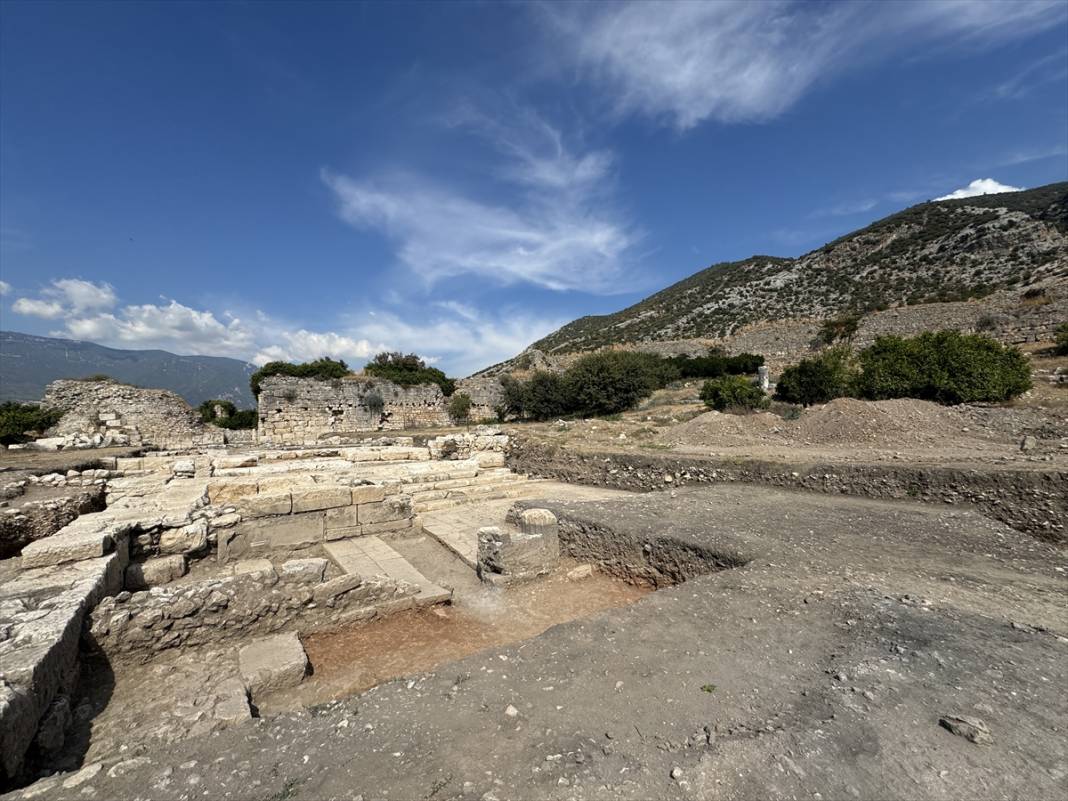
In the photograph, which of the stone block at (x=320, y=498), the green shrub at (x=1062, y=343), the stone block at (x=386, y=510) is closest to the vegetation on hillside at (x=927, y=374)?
the green shrub at (x=1062, y=343)

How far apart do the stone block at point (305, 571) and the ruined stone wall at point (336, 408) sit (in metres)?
17.6

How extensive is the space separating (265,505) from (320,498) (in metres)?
Result: 0.84

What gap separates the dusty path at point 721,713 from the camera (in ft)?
7.09

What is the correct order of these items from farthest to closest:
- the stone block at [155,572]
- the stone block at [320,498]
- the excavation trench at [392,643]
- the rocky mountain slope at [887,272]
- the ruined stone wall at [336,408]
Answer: the rocky mountain slope at [887,272] < the ruined stone wall at [336,408] < the stone block at [320,498] < the stone block at [155,572] < the excavation trench at [392,643]

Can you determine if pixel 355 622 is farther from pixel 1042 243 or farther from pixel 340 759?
pixel 1042 243

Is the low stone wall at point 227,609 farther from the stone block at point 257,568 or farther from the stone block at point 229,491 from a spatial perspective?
the stone block at point 229,491

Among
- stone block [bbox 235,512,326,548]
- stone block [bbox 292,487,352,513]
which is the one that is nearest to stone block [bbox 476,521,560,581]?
stone block [bbox 292,487,352,513]

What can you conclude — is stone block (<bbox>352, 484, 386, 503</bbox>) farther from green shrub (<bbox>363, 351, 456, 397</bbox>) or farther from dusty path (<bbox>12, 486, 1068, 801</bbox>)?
green shrub (<bbox>363, 351, 456, 397</bbox>)

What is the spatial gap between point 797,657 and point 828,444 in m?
11.1

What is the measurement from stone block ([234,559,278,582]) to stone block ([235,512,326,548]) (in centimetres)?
45

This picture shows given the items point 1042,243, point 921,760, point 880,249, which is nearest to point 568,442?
point 921,760

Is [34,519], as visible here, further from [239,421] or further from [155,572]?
[239,421]

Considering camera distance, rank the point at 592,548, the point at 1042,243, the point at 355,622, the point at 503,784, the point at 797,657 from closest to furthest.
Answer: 1. the point at 503,784
2. the point at 797,657
3. the point at 355,622
4. the point at 592,548
5. the point at 1042,243

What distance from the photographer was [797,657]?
133 inches
